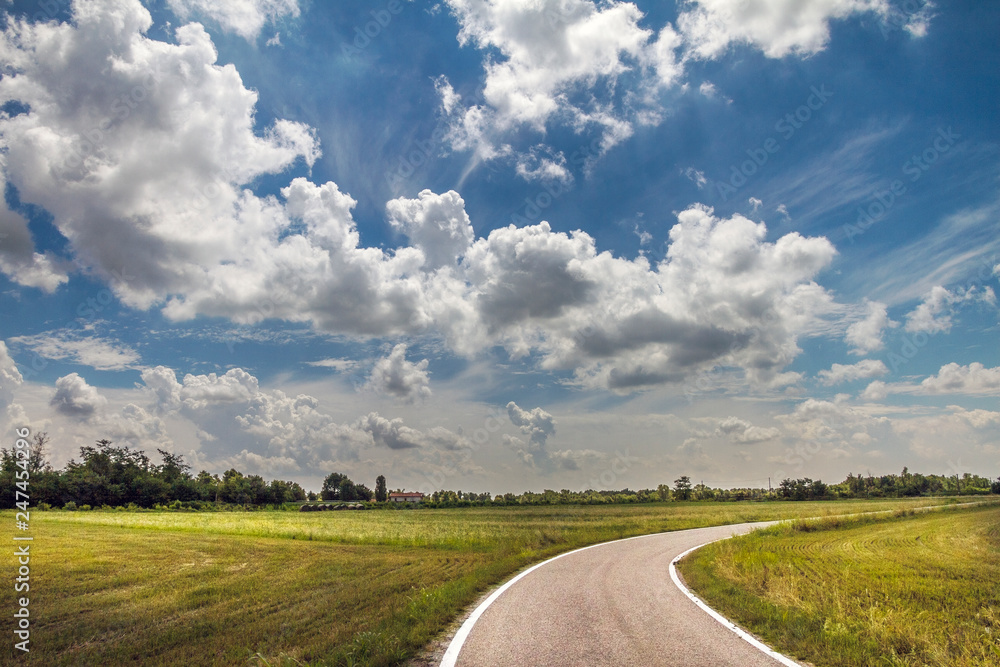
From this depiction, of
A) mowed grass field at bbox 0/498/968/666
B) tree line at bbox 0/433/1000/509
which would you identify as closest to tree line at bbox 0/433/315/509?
tree line at bbox 0/433/1000/509

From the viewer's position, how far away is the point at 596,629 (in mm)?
8352

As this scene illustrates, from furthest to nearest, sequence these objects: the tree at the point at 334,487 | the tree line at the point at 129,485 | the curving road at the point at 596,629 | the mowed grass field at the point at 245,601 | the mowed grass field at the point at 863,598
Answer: the tree at the point at 334,487
the tree line at the point at 129,485
the mowed grass field at the point at 245,601
the mowed grass field at the point at 863,598
the curving road at the point at 596,629

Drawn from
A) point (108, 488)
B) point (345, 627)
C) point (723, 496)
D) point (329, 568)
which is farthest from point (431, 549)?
point (723, 496)

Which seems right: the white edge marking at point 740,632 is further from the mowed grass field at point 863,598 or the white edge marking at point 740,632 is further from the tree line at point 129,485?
the tree line at point 129,485

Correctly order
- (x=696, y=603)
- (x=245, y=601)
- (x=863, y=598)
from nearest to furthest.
→ (x=696, y=603), (x=863, y=598), (x=245, y=601)

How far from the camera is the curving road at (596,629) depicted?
6.80 m

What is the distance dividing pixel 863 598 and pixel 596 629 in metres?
7.05

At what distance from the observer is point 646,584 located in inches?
512

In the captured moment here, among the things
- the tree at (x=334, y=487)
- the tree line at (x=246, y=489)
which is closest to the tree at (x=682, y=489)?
the tree line at (x=246, y=489)

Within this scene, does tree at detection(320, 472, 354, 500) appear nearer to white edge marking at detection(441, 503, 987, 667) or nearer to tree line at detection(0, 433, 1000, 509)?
tree line at detection(0, 433, 1000, 509)

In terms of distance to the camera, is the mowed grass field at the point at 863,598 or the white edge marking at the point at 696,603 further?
the mowed grass field at the point at 863,598

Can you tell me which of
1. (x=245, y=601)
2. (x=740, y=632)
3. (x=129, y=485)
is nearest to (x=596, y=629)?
(x=740, y=632)

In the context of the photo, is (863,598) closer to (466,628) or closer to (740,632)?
(740,632)

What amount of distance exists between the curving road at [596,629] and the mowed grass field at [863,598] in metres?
0.93
